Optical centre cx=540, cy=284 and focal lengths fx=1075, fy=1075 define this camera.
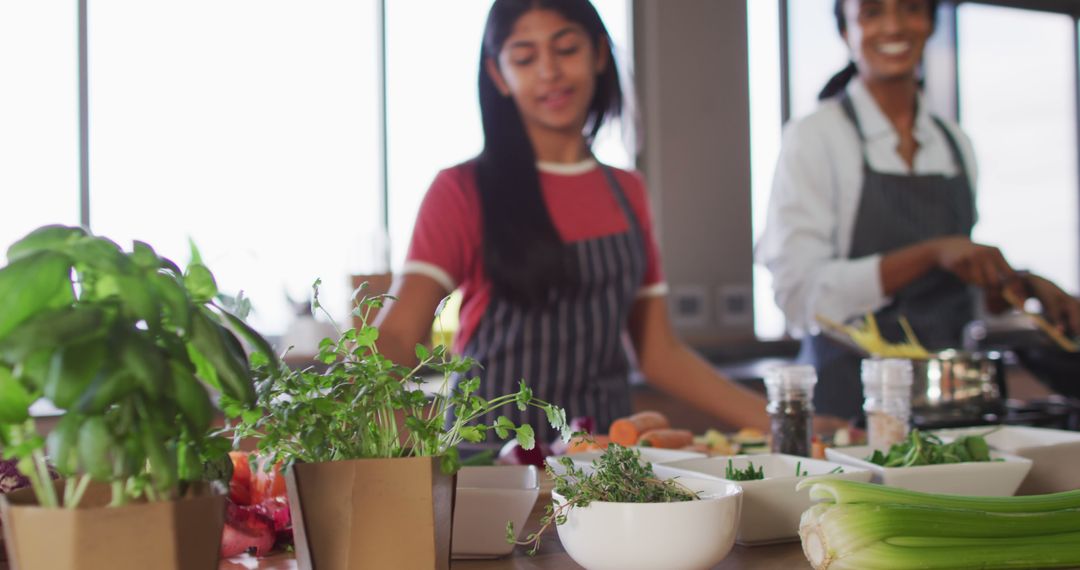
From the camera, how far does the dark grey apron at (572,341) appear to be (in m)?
2.15

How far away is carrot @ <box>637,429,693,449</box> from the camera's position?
4.75 ft

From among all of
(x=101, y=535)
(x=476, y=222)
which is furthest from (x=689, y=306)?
(x=101, y=535)

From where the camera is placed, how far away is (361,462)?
2.64ft

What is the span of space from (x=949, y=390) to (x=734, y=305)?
2868mm

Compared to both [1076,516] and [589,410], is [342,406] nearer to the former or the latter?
[1076,516]

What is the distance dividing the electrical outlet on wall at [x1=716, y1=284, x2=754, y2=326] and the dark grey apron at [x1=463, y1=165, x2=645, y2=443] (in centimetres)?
232

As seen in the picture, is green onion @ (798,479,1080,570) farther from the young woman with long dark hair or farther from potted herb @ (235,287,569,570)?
the young woman with long dark hair

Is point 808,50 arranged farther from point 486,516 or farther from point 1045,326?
point 486,516

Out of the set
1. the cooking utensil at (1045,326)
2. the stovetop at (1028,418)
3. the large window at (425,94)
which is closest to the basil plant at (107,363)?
the stovetop at (1028,418)

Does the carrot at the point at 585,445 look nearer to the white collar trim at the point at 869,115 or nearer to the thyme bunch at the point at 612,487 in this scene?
the thyme bunch at the point at 612,487

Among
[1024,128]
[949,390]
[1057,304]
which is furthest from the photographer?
[1024,128]

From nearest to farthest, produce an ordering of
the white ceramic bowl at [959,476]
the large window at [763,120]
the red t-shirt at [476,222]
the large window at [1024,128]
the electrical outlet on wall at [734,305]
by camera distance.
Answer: the white ceramic bowl at [959,476]
the red t-shirt at [476,222]
the electrical outlet on wall at [734,305]
the large window at [763,120]
the large window at [1024,128]

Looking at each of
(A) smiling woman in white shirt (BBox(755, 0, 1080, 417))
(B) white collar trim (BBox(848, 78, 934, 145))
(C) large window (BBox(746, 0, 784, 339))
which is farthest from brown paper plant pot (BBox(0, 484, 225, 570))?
(C) large window (BBox(746, 0, 784, 339))

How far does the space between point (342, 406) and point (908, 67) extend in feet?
7.11
